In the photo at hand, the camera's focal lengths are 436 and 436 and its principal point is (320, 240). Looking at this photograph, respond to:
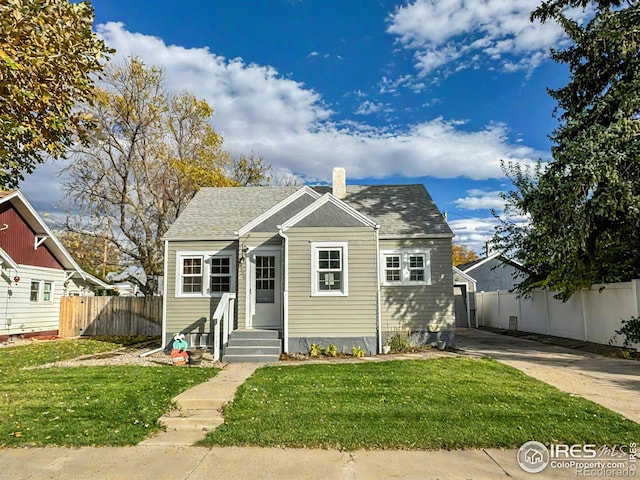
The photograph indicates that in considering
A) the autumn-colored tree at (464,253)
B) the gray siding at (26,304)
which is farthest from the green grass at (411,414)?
the autumn-colored tree at (464,253)

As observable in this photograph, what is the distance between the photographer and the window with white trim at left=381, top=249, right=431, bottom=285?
43.4 feet

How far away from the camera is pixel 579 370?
31.3ft

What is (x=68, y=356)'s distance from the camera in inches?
483

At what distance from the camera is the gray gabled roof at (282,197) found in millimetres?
13680

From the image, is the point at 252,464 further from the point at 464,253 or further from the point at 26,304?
the point at 464,253

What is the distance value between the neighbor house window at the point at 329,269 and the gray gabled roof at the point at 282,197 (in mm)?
1976

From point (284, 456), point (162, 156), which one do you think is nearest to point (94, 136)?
point (162, 156)

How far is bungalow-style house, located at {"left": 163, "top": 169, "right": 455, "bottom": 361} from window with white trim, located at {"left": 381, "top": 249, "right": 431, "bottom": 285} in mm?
31

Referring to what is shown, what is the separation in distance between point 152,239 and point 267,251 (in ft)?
37.1

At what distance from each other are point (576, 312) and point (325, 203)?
31.4ft

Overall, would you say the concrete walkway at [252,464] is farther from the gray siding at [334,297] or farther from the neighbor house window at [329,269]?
the neighbor house window at [329,269]

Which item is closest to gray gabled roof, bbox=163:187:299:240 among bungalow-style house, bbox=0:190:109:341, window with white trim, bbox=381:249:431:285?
window with white trim, bbox=381:249:431:285

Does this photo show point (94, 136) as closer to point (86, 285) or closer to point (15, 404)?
point (86, 285)

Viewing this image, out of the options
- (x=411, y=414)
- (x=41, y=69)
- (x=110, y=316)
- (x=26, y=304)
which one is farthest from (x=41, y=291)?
(x=411, y=414)
